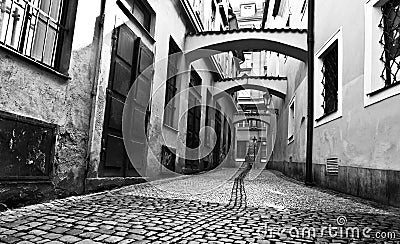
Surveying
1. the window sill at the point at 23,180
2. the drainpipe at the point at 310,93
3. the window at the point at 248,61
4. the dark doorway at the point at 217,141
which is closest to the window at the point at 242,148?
the window at the point at 248,61

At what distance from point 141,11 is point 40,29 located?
2.84 metres

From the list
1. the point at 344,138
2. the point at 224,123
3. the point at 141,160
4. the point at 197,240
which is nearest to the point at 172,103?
the point at 141,160

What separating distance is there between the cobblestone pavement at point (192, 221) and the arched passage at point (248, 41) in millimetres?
4700

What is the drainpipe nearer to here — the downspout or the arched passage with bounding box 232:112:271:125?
the downspout

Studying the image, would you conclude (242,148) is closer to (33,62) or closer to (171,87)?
(171,87)

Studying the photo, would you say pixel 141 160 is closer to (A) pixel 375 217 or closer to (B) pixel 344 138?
(B) pixel 344 138

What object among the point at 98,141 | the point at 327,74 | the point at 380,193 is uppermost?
the point at 327,74

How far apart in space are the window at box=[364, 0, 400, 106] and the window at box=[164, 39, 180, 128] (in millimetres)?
4038

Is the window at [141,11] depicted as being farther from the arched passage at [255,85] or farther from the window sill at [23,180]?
the arched passage at [255,85]

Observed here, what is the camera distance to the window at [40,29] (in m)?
2.85

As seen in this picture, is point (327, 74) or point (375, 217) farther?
point (327, 74)

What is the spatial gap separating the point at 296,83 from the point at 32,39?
719cm

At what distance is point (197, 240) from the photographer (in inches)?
78.8

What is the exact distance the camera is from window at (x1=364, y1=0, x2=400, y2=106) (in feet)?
12.1
